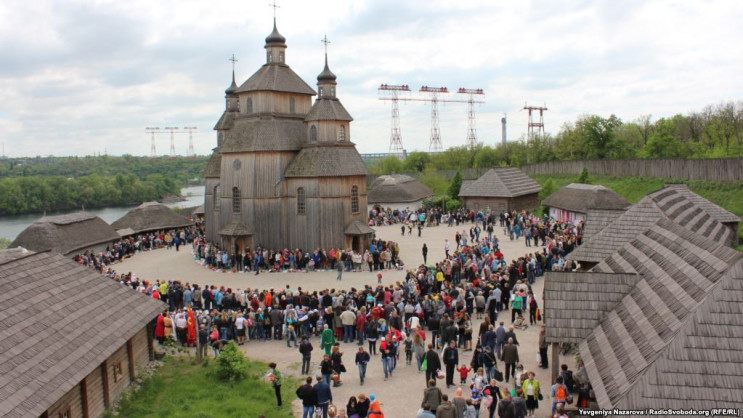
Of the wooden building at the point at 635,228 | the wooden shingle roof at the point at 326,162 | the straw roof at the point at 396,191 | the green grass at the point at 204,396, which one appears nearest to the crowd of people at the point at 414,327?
the green grass at the point at 204,396

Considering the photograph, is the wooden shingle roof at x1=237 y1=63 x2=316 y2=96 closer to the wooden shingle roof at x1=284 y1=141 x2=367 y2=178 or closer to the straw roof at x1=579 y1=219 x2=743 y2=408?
the wooden shingle roof at x1=284 y1=141 x2=367 y2=178

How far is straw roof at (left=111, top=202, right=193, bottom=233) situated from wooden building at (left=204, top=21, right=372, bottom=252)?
12849 millimetres

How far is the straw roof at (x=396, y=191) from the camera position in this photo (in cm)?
5550

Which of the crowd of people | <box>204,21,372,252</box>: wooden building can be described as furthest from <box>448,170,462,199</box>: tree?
the crowd of people

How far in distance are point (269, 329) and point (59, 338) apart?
26.7ft

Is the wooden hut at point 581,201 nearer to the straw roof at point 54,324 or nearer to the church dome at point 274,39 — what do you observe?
the church dome at point 274,39

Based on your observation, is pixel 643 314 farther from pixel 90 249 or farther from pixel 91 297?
pixel 90 249

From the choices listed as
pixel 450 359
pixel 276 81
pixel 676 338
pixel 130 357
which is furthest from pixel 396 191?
pixel 676 338

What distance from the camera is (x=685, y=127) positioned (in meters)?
75.5

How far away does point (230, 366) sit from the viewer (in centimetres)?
1591

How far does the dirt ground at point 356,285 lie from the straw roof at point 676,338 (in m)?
2.81

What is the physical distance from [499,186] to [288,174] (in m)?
23.0

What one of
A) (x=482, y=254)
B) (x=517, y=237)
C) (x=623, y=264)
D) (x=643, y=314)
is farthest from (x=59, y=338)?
(x=517, y=237)

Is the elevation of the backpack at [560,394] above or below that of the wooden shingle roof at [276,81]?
below
